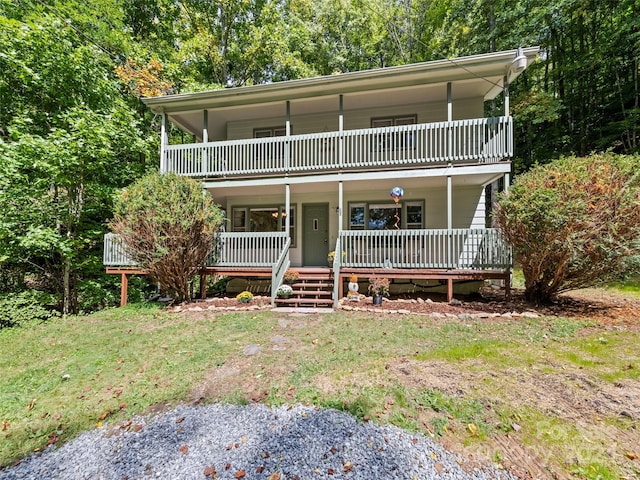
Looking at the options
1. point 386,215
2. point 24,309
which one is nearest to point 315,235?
point 386,215

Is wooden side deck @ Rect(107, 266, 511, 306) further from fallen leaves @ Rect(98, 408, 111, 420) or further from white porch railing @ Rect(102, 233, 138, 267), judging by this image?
fallen leaves @ Rect(98, 408, 111, 420)

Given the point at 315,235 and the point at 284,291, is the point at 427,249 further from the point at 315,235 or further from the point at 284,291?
the point at 315,235

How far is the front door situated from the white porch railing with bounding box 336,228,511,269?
7.68ft

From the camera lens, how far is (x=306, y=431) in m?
2.92

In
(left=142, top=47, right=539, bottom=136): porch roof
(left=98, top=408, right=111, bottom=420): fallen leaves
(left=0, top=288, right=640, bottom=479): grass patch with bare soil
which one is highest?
(left=142, top=47, right=539, bottom=136): porch roof

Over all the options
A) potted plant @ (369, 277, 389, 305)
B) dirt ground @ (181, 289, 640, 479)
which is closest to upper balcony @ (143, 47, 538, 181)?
potted plant @ (369, 277, 389, 305)

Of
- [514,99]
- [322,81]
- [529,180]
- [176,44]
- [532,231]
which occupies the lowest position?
[532,231]

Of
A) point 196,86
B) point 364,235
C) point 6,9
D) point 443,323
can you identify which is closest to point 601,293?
point 443,323

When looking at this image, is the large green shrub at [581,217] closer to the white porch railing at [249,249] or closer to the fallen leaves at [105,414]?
the white porch railing at [249,249]

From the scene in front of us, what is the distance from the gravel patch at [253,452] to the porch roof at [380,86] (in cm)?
871

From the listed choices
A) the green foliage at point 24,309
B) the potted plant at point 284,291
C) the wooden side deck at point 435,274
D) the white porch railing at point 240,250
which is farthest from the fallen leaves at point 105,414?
the green foliage at point 24,309

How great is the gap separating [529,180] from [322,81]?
247 inches

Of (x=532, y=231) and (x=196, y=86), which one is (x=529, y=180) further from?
(x=196, y=86)

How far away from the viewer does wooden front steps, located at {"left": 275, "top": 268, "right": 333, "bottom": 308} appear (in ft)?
25.3
